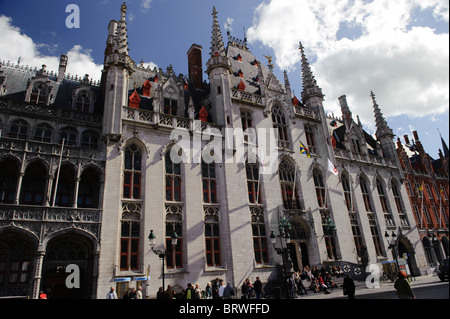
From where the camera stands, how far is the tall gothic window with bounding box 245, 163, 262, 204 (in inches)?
961

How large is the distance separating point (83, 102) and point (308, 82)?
2435 centimetres

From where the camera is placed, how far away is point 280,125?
29.3 m

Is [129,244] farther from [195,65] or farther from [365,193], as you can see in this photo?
[365,193]

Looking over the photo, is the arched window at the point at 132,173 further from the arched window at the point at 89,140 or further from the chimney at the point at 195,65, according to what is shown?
the chimney at the point at 195,65

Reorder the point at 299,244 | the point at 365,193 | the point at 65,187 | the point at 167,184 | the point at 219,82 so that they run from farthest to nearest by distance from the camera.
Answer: the point at 365,193, the point at 219,82, the point at 299,244, the point at 167,184, the point at 65,187

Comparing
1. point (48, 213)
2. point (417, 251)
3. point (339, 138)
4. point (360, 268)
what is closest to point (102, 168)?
point (48, 213)

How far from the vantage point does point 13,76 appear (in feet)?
72.7

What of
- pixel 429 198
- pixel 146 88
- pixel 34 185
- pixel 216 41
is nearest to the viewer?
pixel 34 185

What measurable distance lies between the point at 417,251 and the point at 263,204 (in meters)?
21.9

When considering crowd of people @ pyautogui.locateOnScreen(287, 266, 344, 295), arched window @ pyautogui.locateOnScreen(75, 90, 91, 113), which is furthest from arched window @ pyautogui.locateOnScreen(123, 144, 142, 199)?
crowd of people @ pyautogui.locateOnScreen(287, 266, 344, 295)

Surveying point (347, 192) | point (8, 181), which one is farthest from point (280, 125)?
point (8, 181)
